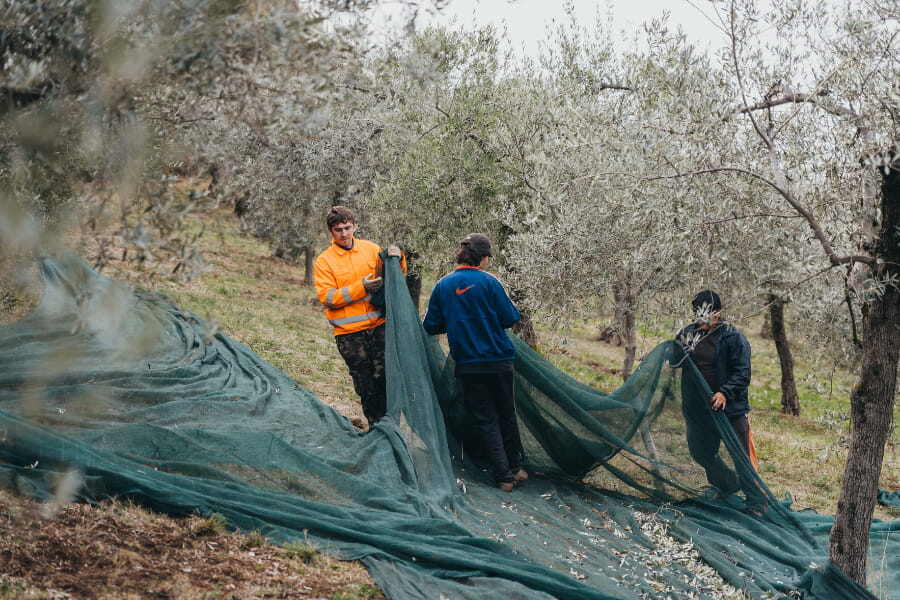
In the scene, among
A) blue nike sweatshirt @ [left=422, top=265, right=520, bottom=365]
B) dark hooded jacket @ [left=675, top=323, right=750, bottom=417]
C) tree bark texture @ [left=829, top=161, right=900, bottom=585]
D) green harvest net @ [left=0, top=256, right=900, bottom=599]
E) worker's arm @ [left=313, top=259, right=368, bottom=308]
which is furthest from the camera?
dark hooded jacket @ [left=675, top=323, right=750, bottom=417]

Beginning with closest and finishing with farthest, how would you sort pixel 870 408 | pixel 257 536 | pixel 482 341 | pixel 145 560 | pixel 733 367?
pixel 145 560 < pixel 257 536 < pixel 870 408 < pixel 482 341 < pixel 733 367

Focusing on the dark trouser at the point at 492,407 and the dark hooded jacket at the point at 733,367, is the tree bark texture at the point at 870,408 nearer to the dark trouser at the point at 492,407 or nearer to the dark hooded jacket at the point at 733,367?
the dark hooded jacket at the point at 733,367

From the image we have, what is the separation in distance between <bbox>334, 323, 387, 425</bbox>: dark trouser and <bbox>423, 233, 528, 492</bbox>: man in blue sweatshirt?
3.07ft

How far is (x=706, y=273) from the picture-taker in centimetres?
1052

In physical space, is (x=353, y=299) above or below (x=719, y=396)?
above

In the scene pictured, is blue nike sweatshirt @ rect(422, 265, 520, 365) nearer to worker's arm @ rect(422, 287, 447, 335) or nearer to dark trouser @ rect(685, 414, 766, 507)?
worker's arm @ rect(422, 287, 447, 335)

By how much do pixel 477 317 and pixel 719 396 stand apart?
8.64ft

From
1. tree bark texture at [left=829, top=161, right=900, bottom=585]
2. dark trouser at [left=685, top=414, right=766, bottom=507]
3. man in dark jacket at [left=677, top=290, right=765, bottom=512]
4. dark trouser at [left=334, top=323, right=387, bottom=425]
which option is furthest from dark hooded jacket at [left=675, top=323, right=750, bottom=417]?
dark trouser at [left=334, top=323, right=387, bottom=425]

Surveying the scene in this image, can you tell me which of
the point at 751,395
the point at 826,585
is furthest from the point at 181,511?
the point at 751,395

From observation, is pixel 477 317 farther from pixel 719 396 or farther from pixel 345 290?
pixel 719 396

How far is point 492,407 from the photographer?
753 cm

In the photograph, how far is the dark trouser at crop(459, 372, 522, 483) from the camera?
294 inches

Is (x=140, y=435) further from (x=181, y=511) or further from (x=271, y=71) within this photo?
(x=271, y=71)

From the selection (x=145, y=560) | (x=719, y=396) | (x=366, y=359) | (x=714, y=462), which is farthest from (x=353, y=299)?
(x=714, y=462)
